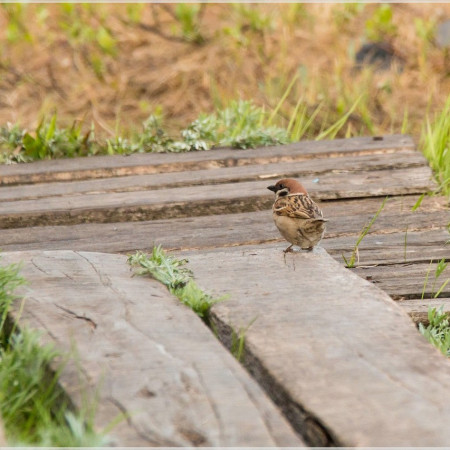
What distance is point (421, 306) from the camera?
156 inches

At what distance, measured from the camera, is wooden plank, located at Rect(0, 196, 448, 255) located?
4578 millimetres

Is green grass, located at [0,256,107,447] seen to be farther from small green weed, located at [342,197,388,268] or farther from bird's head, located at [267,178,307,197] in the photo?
bird's head, located at [267,178,307,197]

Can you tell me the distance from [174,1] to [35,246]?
22.0 ft

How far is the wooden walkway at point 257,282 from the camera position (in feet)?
8.32

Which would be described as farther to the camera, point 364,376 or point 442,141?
point 442,141

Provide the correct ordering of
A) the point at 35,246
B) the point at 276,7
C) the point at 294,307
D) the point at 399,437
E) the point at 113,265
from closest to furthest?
the point at 399,437
the point at 294,307
the point at 113,265
the point at 35,246
the point at 276,7

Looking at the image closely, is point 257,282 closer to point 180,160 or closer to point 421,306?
point 421,306

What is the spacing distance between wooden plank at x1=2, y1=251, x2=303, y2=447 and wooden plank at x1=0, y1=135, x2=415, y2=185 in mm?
2103

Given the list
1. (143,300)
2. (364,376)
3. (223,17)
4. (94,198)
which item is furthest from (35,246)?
(223,17)

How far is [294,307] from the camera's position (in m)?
3.26

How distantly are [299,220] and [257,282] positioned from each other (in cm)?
69

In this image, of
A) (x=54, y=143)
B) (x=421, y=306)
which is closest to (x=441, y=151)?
(x=421, y=306)

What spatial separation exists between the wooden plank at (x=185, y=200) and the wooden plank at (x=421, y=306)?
139cm

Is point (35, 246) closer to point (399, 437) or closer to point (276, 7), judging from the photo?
point (399, 437)
